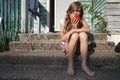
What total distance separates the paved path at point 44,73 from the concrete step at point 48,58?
8cm

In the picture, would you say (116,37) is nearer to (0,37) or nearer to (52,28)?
(0,37)

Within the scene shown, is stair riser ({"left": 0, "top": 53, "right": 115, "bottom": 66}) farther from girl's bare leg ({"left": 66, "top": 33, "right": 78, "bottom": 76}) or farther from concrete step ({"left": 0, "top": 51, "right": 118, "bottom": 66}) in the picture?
girl's bare leg ({"left": 66, "top": 33, "right": 78, "bottom": 76})

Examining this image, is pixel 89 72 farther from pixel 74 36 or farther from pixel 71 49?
pixel 74 36

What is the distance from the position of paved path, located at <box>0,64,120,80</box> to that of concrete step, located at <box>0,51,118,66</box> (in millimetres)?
82

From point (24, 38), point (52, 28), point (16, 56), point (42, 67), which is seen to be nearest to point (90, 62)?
point (42, 67)

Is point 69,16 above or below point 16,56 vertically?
above

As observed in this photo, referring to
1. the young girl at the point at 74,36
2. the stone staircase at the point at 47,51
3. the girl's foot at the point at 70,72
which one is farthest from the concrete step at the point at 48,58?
the girl's foot at the point at 70,72

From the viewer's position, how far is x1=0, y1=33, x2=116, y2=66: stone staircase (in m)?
5.14

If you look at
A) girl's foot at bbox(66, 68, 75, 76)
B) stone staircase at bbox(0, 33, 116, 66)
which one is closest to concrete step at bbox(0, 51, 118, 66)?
stone staircase at bbox(0, 33, 116, 66)

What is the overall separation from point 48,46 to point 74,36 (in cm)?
103

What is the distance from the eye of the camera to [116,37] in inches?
245

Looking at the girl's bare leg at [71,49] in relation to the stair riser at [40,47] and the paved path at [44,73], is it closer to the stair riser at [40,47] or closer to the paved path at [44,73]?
the paved path at [44,73]

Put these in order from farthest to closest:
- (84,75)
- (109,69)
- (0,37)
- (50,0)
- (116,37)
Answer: (50,0)
(0,37)
(116,37)
(109,69)
(84,75)

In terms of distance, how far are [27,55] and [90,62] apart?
40.9 inches
